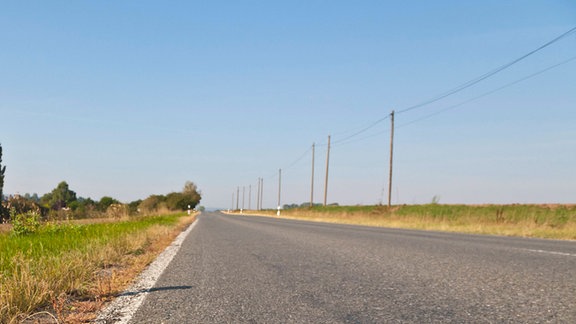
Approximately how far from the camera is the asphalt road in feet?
10.7

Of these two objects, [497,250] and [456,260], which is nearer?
[456,260]

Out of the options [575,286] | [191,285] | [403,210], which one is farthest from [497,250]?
[403,210]

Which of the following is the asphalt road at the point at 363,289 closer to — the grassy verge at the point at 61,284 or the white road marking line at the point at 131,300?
the white road marking line at the point at 131,300

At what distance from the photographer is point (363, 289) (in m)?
4.26

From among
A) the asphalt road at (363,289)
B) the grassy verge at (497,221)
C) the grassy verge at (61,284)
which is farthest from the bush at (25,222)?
the grassy verge at (497,221)

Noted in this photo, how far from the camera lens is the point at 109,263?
6.09 meters

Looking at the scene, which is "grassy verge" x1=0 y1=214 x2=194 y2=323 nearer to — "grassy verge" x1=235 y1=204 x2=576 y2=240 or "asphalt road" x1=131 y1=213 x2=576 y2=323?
"asphalt road" x1=131 y1=213 x2=576 y2=323

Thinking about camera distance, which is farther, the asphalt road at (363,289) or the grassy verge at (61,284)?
the asphalt road at (363,289)

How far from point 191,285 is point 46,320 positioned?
5.30 ft

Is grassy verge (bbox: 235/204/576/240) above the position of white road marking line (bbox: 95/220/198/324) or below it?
above

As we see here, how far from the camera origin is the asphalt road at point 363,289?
129 inches

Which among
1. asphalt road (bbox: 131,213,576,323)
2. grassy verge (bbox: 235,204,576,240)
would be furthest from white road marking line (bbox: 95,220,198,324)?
grassy verge (bbox: 235,204,576,240)

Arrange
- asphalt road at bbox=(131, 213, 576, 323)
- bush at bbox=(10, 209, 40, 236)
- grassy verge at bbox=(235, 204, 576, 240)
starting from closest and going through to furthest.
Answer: asphalt road at bbox=(131, 213, 576, 323)
bush at bbox=(10, 209, 40, 236)
grassy verge at bbox=(235, 204, 576, 240)

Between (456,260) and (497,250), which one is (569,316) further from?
(497,250)
